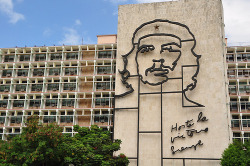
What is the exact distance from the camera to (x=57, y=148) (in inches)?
924

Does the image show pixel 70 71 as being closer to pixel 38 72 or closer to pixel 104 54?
pixel 38 72

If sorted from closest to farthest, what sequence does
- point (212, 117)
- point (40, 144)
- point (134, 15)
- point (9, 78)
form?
1. point (40, 144)
2. point (212, 117)
3. point (134, 15)
4. point (9, 78)

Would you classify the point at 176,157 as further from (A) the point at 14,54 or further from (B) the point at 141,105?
(A) the point at 14,54

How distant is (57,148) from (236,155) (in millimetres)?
13375

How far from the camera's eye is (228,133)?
75.0 feet

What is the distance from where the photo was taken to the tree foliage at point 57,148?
20688 millimetres

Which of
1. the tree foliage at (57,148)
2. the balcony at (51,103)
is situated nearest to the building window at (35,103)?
the balcony at (51,103)

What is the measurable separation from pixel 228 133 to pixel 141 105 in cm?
725

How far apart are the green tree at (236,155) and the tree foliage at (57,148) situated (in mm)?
7133

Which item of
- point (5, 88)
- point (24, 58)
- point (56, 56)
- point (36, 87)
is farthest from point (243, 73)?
point (5, 88)

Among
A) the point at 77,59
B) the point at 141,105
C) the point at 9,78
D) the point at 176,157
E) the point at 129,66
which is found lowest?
the point at 176,157

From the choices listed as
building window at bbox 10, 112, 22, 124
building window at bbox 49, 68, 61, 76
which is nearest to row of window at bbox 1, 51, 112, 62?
building window at bbox 49, 68, 61, 76

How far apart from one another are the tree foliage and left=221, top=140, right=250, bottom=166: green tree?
23.4 ft

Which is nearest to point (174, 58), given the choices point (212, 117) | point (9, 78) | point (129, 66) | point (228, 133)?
point (129, 66)
